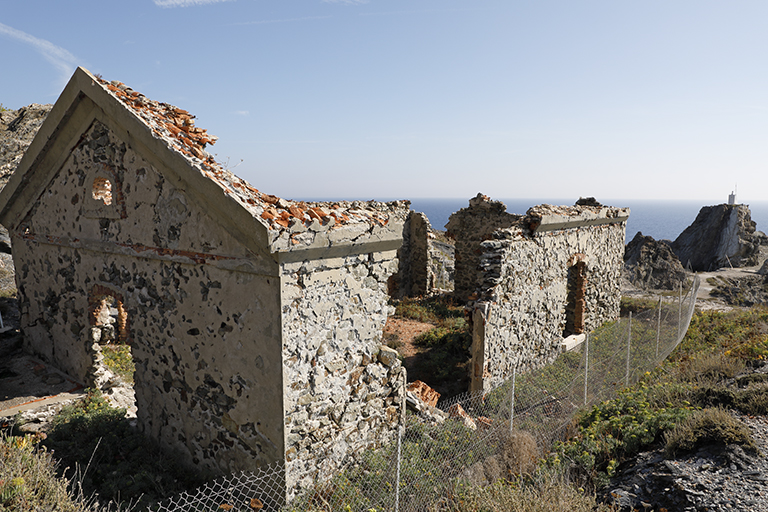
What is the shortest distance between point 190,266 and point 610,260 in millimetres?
13383

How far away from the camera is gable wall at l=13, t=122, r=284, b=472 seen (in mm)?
5051

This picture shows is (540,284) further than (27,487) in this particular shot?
Yes

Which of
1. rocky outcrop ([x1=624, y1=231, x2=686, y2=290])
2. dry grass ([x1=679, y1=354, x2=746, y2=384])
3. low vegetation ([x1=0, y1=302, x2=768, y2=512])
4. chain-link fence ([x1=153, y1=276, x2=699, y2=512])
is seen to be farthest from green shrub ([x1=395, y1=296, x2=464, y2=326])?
rocky outcrop ([x1=624, y1=231, x2=686, y2=290])

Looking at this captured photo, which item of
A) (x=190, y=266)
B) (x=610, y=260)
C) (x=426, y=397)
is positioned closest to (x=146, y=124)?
(x=190, y=266)

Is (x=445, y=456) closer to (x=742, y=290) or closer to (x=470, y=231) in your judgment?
(x=470, y=231)

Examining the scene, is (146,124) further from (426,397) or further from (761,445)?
(761,445)

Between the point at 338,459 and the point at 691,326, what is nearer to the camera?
the point at 338,459

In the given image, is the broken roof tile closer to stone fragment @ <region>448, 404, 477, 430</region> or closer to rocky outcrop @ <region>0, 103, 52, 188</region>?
stone fragment @ <region>448, 404, 477, 430</region>

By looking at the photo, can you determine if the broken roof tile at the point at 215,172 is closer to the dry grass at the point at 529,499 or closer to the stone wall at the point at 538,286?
the dry grass at the point at 529,499

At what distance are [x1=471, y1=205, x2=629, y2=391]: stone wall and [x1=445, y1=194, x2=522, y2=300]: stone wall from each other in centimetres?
404

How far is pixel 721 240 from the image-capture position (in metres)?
28.7

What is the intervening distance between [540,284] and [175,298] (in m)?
8.08

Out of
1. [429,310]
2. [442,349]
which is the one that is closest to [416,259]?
[429,310]

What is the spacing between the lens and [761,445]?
560cm
